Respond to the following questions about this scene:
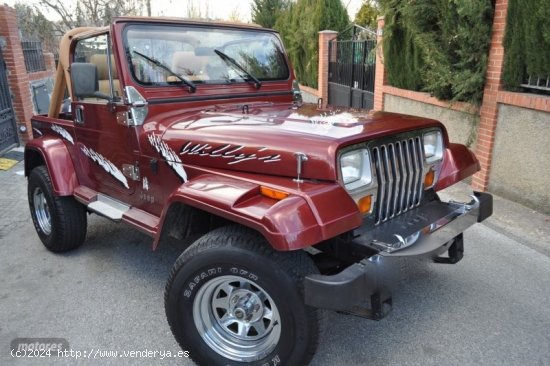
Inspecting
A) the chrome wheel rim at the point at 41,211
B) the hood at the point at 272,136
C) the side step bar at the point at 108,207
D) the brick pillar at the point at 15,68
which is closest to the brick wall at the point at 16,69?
the brick pillar at the point at 15,68

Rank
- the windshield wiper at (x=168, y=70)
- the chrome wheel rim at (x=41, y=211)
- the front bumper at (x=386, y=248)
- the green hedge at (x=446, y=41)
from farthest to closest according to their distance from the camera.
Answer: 1. the green hedge at (x=446, y=41)
2. the chrome wheel rim at (x=41, y=211)
3. the windshield wiper at (x=168, y=70)
4. the front bumper at (x=386, y=248)

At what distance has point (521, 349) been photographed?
2709mm

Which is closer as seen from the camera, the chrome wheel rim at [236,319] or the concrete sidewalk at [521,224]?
the chrome wheel rim at [236,319]

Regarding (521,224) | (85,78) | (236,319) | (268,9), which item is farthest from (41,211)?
(268,9)

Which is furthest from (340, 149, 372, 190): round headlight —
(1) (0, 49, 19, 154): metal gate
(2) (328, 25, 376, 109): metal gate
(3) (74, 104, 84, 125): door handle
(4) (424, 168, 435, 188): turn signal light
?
(1) (0, 49, 19, 154): metal gate

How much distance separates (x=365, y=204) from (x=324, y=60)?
35.1 feet

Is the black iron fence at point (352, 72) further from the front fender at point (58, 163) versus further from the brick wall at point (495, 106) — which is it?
the front fender at point (58, 163)

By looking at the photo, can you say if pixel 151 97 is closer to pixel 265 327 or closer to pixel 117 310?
pixel 117 310

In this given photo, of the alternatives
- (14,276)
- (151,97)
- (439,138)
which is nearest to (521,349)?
(439,138)

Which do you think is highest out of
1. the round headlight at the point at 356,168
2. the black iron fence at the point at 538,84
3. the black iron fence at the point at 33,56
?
the black iron fence at the point at 33,56

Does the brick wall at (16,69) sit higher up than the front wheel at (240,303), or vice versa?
the brick wall at (16,69)

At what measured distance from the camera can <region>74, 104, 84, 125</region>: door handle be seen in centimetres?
367

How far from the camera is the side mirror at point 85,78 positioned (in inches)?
122

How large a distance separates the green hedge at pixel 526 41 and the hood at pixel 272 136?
8.34 ft
